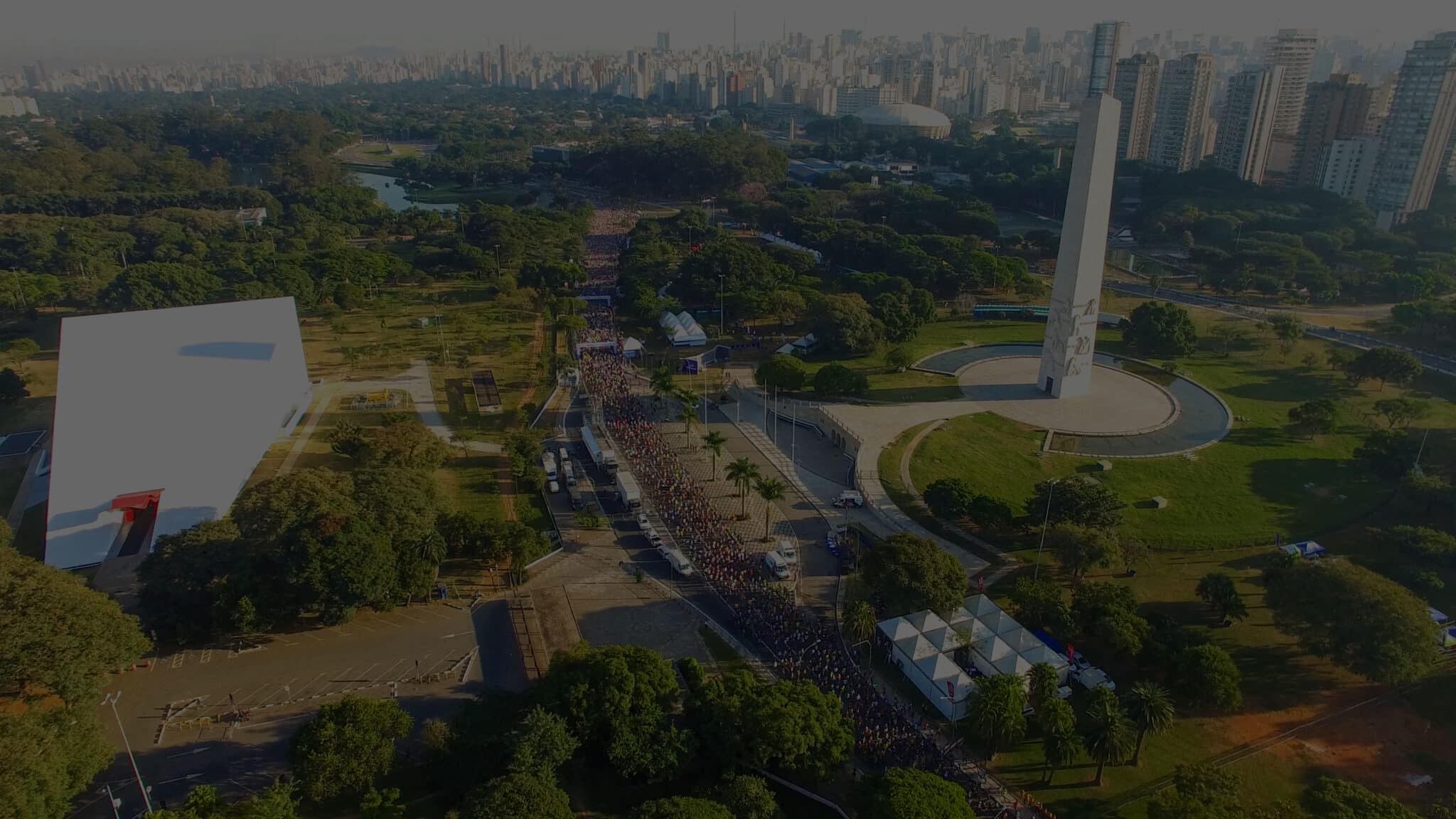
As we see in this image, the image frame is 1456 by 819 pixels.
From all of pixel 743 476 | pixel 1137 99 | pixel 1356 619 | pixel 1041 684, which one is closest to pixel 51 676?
pixel 743 476

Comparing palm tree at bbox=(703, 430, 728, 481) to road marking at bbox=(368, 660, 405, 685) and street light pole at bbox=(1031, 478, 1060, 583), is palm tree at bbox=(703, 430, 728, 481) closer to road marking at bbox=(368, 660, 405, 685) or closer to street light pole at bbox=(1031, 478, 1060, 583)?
street light pole at bbox=(1031, 478, 1060, 583)

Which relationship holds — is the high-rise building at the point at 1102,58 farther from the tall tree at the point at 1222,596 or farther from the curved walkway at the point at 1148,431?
the tall tree at the point at 1222,596

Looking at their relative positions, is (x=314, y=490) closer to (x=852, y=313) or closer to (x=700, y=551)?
(x=700, y=551)

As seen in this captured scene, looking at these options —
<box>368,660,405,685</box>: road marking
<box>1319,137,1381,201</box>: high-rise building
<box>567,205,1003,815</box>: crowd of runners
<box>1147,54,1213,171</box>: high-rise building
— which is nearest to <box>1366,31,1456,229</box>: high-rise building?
<box>1319,137,1381,201</box>: high-rise building

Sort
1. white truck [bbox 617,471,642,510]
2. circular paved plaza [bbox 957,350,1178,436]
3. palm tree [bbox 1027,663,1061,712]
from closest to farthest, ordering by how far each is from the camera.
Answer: palm tree [bbox 1027,663,1061,712] < white truck [bbox 617,471,642,510] < circular paved plaza [bbox 957,350,1178,436]

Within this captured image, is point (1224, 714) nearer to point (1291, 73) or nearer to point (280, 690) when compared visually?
point (280, 690)
